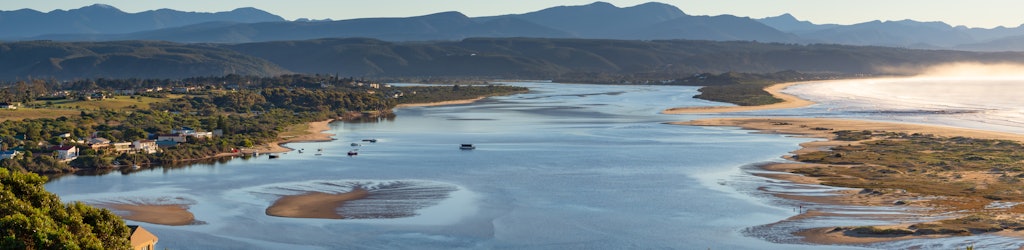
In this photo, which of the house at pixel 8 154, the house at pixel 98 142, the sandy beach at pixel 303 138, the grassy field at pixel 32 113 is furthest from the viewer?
the grassy field at pixel 32 113

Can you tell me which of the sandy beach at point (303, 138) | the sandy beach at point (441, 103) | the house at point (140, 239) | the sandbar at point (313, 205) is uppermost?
the house at point (140, 239)

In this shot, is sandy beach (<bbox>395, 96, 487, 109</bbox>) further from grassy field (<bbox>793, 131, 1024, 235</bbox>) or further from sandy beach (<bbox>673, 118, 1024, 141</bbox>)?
grassy field (<bbox>793, 131, 1024, 235</bbox>)

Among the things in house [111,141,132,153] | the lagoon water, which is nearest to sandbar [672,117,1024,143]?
the lagoon water

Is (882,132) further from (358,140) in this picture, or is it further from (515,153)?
(358,140)

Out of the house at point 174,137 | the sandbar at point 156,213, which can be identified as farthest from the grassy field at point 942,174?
the house at point 174,137

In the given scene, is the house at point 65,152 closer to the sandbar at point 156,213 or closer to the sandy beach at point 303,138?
the sandy beach at point 303,138

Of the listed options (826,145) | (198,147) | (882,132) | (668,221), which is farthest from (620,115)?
(668,221)

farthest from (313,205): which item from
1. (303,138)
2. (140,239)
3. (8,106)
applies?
(8,106)
